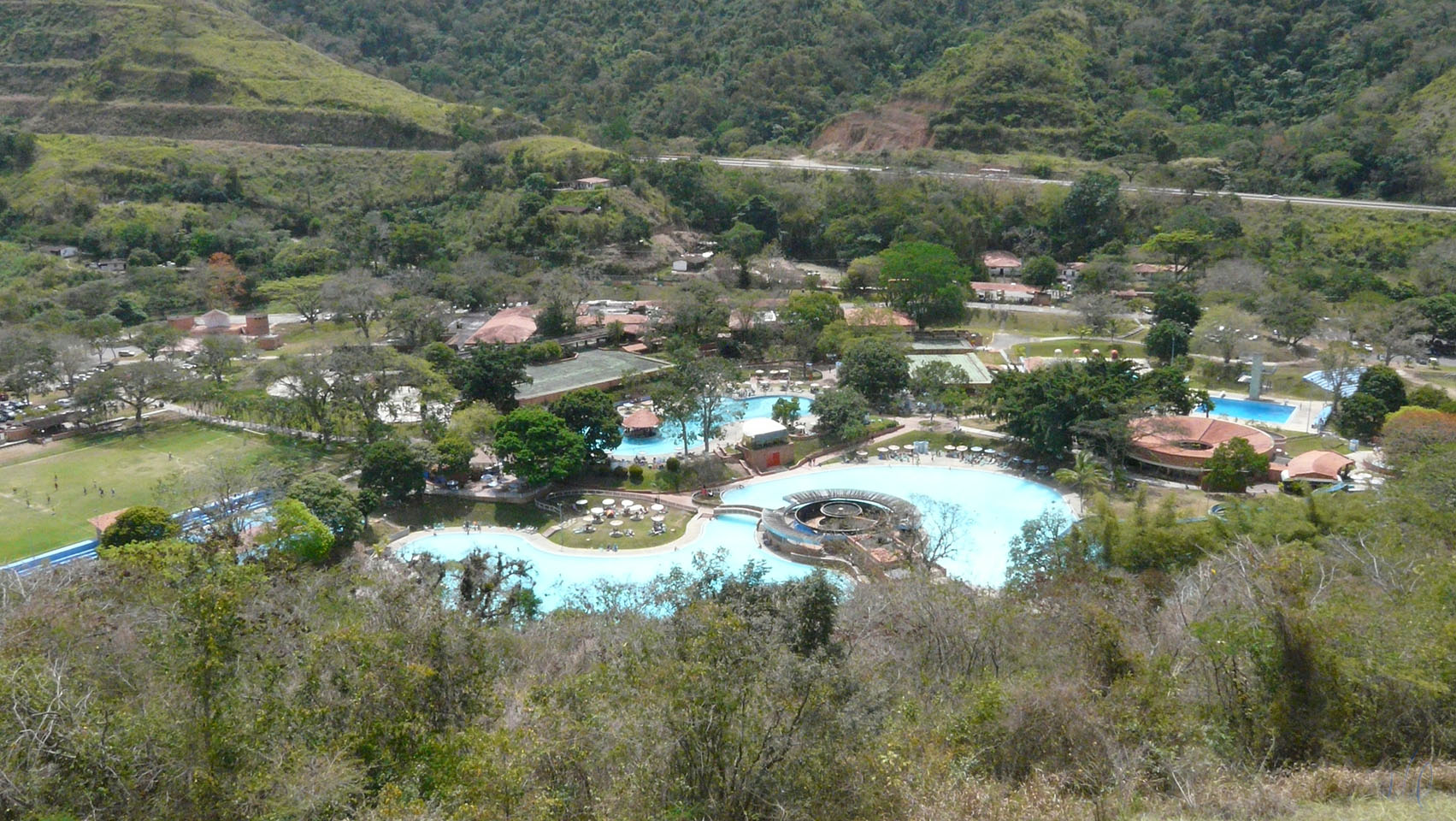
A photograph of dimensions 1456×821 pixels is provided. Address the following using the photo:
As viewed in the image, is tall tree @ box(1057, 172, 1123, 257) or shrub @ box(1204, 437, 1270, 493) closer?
shrub @ box(1204, 437, 1270, 493)

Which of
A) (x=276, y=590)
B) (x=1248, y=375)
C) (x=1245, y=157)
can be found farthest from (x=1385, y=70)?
(x=276, y=590)

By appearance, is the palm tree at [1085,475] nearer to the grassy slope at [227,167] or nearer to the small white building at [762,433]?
the small white building at [762,433]

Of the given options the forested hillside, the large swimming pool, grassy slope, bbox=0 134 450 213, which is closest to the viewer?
the large swimming pool

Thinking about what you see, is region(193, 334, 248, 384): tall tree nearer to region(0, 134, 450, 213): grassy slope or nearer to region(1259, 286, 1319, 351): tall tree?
region(0, 134, 450, 213): grassy slope

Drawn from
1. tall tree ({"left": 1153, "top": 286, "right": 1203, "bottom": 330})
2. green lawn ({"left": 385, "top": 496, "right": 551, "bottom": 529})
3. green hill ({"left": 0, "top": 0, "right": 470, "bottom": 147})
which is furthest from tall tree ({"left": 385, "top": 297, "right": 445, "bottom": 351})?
green hill ({"left": 0, "top": 0, "right": 470, "bottom": 147})

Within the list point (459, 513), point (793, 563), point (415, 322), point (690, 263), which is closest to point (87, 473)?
point (459, 513)

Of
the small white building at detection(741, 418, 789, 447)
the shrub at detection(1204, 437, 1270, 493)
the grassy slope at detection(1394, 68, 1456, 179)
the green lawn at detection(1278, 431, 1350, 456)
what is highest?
the grassy slope at detection(1394, 68, 1456, 179)

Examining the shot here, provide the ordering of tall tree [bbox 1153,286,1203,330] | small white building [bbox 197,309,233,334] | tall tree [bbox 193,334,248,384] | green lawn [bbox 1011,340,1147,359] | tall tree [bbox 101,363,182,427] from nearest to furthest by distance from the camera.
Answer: tall tree [bbox 101,363,182,427] < tall tree [bbox 193,334,248,384] < green lawn [bbox 1011,340,1147,359] < tall tree [bbox 1153,286,1203,330] < small white building [bbox 197,309,233,334]
